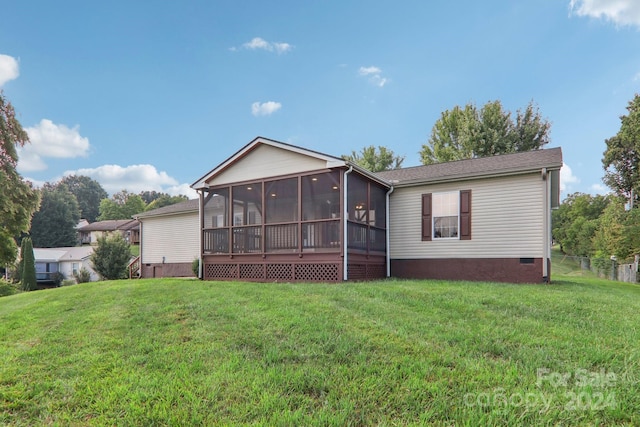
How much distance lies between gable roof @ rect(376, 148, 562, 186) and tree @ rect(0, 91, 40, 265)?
1649 centimetres

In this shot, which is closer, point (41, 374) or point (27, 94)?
point (41, 374)

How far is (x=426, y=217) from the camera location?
10.6 m

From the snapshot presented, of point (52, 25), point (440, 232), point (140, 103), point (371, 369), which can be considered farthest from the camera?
point (140, 103)

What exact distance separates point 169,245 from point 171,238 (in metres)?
0.35

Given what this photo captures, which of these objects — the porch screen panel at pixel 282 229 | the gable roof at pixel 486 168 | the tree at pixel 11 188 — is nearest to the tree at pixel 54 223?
the tree at pixel 11 188

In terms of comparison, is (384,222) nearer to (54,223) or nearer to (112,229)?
(112,229)

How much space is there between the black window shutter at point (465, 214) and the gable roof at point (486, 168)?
1.77ft

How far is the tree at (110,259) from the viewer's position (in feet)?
58.1

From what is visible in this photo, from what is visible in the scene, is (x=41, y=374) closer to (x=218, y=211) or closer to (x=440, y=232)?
(x=440, y=232)

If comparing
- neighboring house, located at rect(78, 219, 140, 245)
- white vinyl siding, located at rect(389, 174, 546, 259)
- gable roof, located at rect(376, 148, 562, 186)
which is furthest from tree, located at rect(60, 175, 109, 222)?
white vinyl siding, located at rect(389, 174, 546, 259)

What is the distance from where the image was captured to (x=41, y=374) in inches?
122

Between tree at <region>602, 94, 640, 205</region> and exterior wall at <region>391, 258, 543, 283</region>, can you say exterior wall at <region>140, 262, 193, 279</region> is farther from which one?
tree at <region>602, 94, 640, 205</region>

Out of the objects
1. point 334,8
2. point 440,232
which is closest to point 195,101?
point 334,8

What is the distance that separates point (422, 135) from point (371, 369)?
29.4 m
